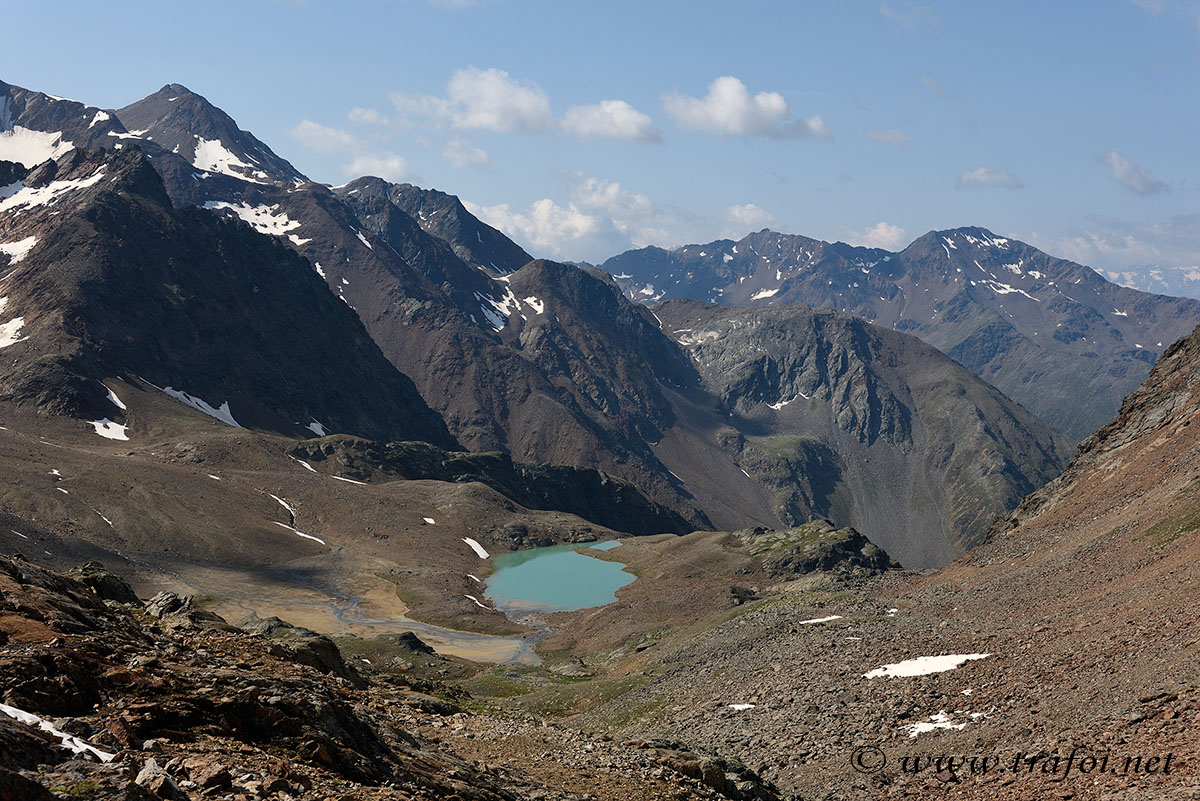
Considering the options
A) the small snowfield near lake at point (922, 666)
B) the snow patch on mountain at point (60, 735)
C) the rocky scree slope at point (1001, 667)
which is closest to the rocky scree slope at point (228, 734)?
the snow patch on mountain at point (60, 735)

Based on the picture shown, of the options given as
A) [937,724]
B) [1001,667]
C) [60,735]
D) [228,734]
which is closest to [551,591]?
[1001,667]

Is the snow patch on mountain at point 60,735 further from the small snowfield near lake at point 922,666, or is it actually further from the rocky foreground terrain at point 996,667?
the small snowfield near lake at point 922,666

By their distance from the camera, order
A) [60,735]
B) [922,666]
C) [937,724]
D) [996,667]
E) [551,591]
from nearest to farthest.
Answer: [60,735] → [937,724] → [996,667] → [922,666] → [551,591]

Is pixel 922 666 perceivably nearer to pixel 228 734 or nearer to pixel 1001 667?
pixel 1001 667

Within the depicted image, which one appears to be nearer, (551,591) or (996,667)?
(996,667)

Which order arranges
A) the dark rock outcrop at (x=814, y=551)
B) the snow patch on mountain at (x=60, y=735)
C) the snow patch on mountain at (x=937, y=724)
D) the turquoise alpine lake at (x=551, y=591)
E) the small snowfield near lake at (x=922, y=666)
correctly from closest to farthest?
the snow patch on mountain at (x=60, y=735) < the snow patch on mountain at (x=937, y=724) < the small snowfield near lake at (x=922, y=666) < the dark rock outcrop at (x=814, y=551) < the turquoise alpine lake at (x=551, y=591)

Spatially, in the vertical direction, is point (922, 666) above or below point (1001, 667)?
below

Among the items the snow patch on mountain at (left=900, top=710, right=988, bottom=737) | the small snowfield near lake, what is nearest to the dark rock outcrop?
the small snowfield near lake

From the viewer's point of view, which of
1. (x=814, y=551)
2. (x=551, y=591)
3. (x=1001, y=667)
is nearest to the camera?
(x=1001, y=667)

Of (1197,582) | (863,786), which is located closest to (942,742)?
(863,786)

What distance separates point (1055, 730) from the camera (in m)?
35.9

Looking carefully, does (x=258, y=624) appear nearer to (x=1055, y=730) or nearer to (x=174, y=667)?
(x=174, y=667)

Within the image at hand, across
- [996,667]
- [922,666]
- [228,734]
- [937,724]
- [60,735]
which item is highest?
[60,735]

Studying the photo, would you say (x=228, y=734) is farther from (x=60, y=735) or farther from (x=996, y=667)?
(x=996, y=667)
